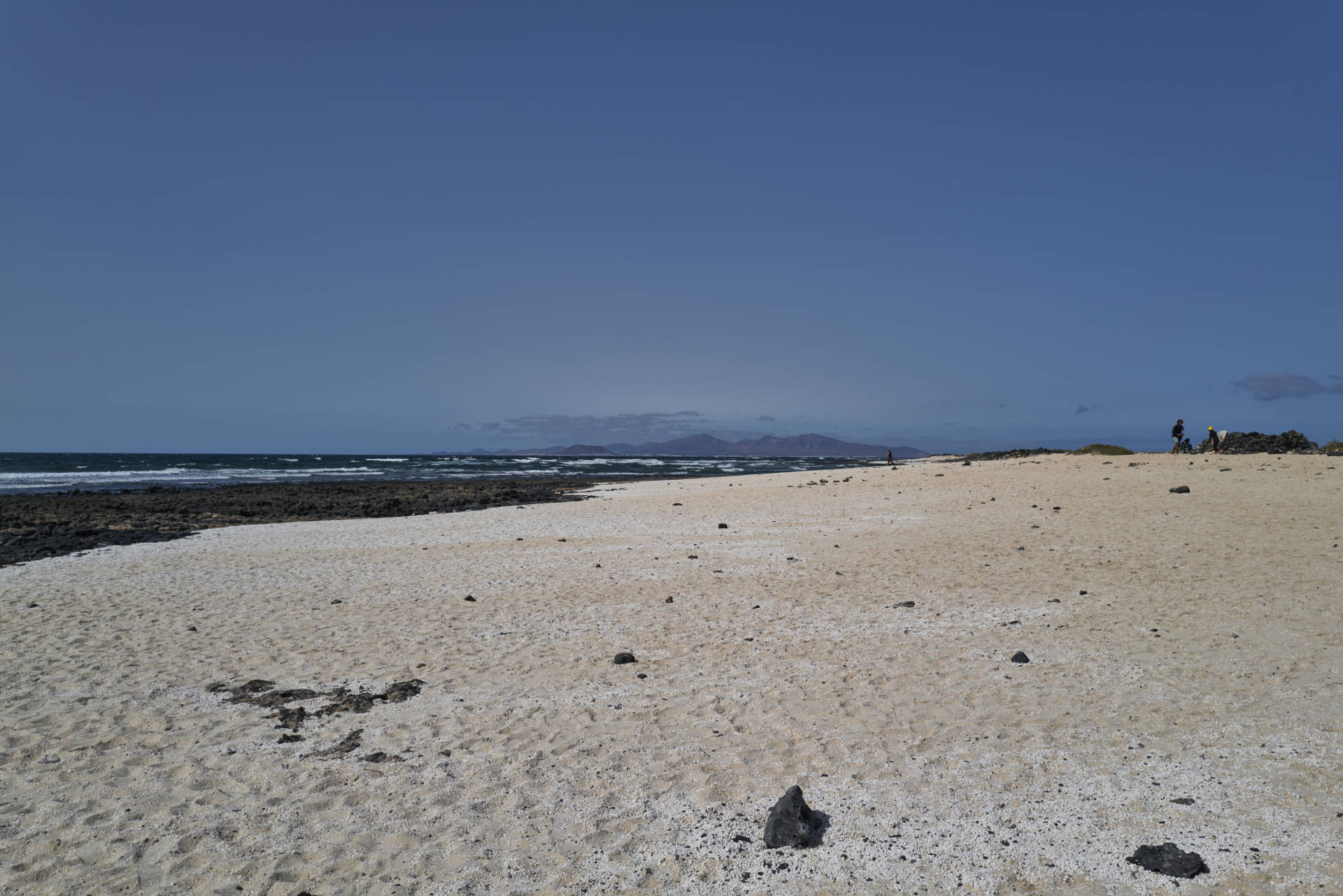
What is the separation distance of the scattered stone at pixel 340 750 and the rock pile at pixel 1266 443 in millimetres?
41983

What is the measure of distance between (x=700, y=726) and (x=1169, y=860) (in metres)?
3.65

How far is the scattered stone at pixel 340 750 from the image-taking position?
20.5 ft

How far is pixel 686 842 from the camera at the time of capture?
15.9ft

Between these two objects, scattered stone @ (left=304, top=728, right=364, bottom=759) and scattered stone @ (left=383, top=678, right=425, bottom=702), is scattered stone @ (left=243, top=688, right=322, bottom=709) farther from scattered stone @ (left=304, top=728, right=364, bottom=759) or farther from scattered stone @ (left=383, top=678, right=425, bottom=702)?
scattered stone @ (left=304, top=728, right=364, bottom=759)

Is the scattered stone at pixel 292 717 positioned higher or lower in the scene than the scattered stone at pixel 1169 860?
lower

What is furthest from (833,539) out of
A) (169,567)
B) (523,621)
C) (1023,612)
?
(169,567)

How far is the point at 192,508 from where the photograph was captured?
3156 centimetres

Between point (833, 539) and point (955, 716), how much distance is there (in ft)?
34.8

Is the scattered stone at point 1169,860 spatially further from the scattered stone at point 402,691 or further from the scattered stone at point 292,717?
the scattered stone at point 292,717

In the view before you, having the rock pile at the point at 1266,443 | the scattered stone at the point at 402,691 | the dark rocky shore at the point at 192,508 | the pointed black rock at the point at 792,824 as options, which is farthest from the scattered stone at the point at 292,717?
the rock pile at the point at 1266,443

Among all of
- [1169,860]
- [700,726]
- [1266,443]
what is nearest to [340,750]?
[700,726]

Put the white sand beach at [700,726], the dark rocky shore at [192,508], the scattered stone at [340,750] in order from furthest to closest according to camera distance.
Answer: the dark rocky shore at [192,508], the scattered stone at [340,750], the white sand beach at [700,726]

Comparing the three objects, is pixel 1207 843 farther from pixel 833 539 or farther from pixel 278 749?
pixel 833 539

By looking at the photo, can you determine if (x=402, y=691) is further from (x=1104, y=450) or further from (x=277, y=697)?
(x=1104, y=450)
